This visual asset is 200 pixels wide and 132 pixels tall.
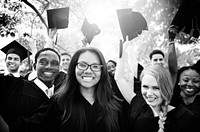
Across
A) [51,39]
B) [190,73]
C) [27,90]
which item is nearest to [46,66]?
[27,90]

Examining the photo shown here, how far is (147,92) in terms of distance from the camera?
2338mm

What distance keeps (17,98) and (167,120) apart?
1909 millimetres

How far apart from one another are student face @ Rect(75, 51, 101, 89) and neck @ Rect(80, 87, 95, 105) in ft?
0.27

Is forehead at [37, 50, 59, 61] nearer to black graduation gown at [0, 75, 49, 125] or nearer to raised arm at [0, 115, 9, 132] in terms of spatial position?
black graduation gown at [0, 75, 49, 125]

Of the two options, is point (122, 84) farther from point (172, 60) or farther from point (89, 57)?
point (172, 60)

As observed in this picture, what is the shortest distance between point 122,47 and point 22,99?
1563 mm

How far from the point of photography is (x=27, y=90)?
283cm

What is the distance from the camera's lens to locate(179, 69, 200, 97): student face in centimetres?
314

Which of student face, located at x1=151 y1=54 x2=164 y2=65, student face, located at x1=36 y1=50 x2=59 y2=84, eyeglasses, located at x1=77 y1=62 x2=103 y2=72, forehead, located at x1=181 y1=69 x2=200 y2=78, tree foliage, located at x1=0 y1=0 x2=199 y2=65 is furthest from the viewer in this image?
tree foliage, located at x1=0 y1=0 x2=199 y2=65

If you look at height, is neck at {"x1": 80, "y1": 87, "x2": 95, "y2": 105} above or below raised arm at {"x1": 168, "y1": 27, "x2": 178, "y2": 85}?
Answer: below

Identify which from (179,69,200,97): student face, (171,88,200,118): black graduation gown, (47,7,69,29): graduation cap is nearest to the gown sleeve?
(171,88,200,118): black graduation gown

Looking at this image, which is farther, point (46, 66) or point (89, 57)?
point (46, 66)

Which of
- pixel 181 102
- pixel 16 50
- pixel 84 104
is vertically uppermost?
pixel 16 50

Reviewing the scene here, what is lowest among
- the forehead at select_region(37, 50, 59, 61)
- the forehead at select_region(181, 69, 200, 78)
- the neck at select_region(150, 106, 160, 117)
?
the neck at select_region(150, 106, 160, 117)
